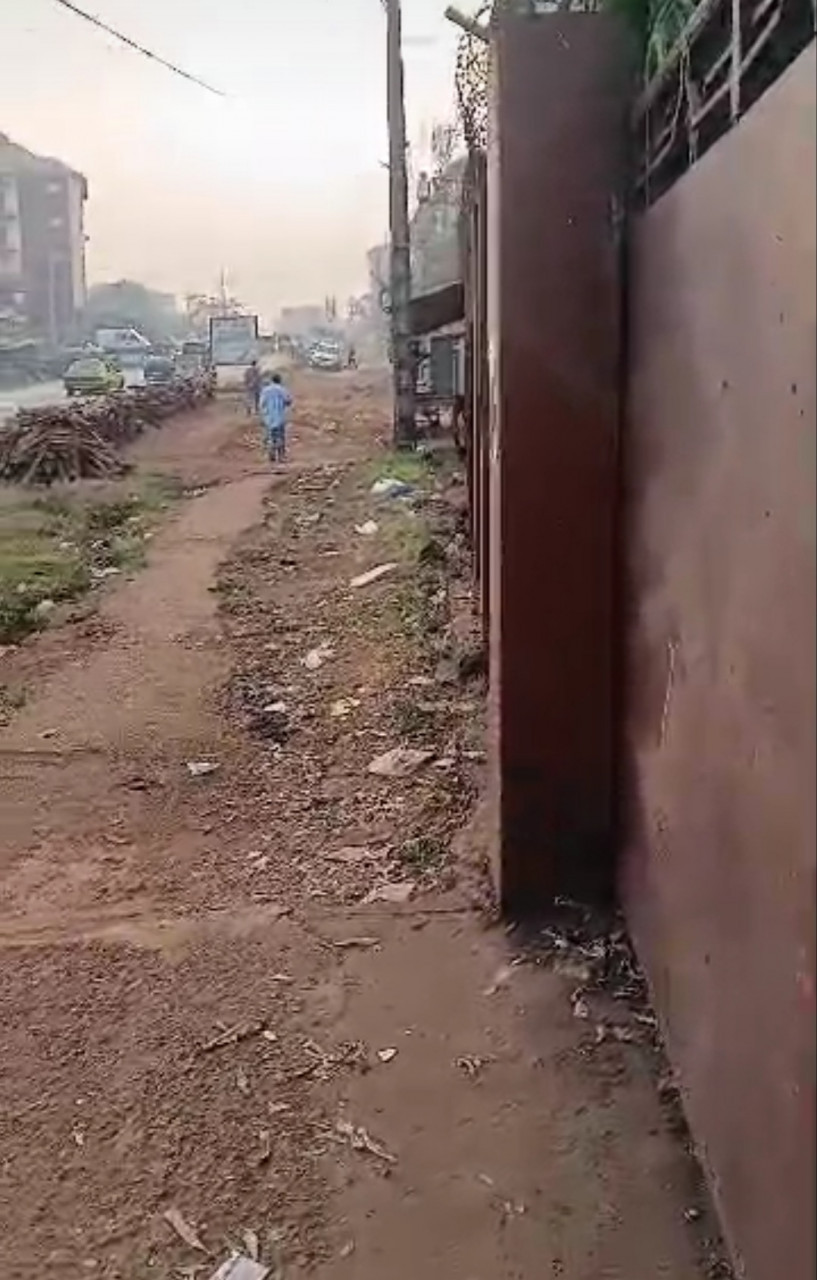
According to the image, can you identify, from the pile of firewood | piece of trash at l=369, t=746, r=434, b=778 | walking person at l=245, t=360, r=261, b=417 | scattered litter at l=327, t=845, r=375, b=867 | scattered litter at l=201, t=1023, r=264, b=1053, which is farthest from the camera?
walking person at l=245, t=360, r=261, b=417

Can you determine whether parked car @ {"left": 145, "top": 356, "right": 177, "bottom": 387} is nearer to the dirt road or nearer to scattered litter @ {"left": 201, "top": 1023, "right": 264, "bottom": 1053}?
the dirt road

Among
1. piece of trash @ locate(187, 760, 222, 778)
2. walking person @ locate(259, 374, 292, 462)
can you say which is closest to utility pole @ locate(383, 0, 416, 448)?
walking person @ locate(259, 374, 292, 462)

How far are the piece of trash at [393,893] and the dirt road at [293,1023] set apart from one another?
1 cm

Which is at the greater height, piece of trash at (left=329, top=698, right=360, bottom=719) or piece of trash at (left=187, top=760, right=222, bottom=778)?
piece of trash at (left=329, top=698, right=360, bottom=719)

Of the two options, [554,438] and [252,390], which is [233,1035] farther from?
[252,390]

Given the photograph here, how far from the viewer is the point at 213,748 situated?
5.52 meters

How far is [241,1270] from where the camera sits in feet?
7.91

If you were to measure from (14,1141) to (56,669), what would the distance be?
169 inches

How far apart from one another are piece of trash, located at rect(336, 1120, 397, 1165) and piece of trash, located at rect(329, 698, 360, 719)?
9.91 feet

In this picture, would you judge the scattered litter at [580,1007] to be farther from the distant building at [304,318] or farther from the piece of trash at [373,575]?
the distant building at [304,318]

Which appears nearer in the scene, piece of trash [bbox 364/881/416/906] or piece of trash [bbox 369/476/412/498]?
piece of trash [bbox 364/881/416/906]

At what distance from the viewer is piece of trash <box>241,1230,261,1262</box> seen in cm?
246

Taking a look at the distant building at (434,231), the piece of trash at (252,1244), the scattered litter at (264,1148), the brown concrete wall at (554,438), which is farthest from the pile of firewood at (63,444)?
the piece of trash at (252,1244)

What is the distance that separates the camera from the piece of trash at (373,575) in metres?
8.81
